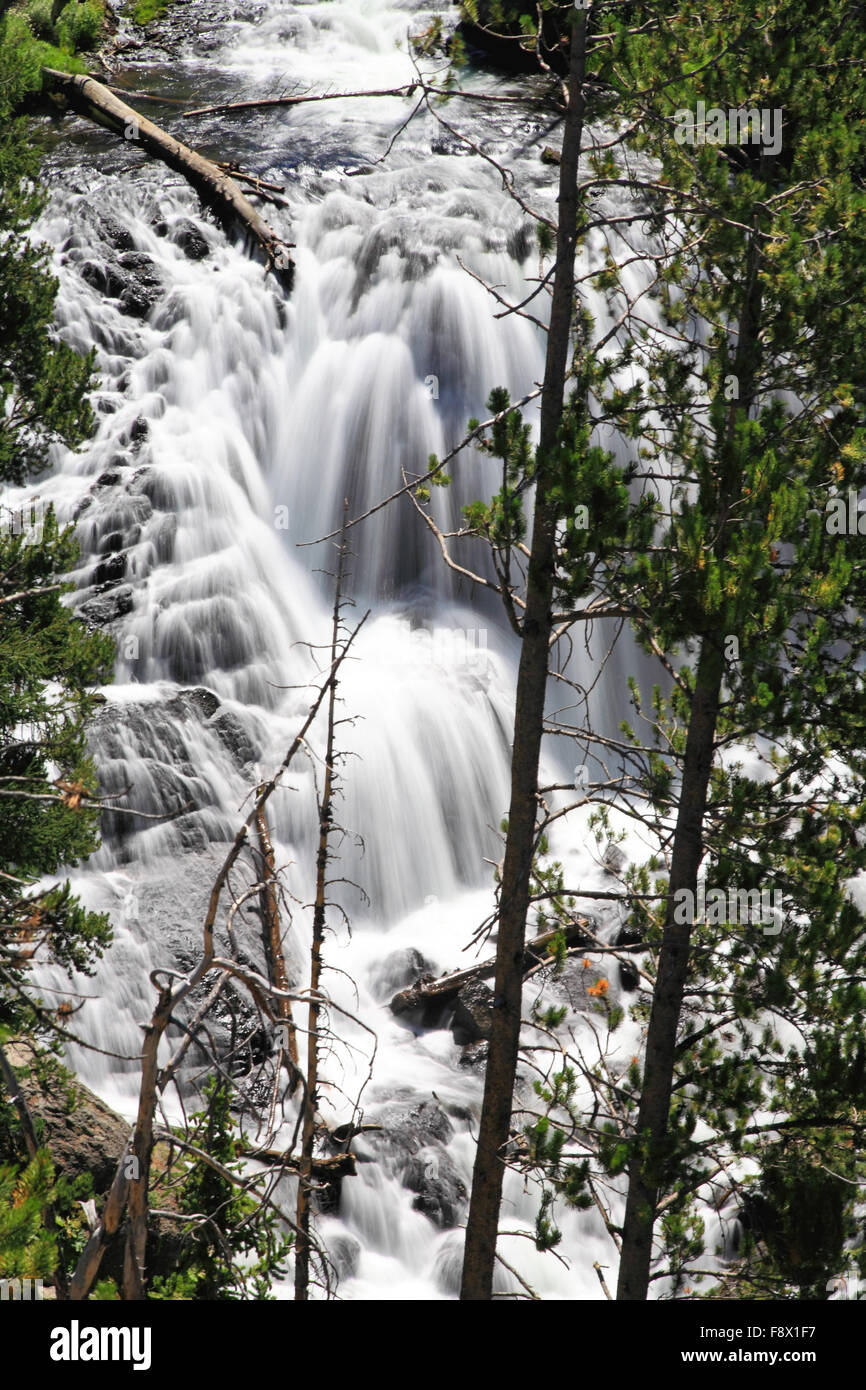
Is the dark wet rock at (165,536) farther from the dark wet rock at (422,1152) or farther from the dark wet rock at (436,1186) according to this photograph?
the dark wet rock at (436,1186)

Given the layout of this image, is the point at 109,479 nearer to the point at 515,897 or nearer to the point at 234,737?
the point at 234,737

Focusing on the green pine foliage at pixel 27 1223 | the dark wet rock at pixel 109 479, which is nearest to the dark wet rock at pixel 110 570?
the dark wet rock at pixel 109 479

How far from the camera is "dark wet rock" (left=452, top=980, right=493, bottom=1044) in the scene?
10773 millimetres

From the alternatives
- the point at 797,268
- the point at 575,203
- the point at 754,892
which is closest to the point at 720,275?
the point at 797,268

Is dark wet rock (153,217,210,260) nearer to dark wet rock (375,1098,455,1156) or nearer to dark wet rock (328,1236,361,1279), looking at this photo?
dark wet rock (375,1098,455,1156)

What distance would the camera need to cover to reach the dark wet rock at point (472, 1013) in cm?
1077

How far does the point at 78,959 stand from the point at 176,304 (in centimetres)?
1003

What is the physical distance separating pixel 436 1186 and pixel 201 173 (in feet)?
44.5

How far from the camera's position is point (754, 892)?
5.69 metres

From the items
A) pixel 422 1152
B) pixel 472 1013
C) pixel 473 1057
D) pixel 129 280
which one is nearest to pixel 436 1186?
pixel 422 1152

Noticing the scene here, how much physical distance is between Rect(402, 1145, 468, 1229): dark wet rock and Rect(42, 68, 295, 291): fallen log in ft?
37.0

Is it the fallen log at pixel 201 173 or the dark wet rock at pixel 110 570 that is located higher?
the fallen log at pixel 201 173

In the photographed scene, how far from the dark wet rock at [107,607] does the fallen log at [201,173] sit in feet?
17.5
